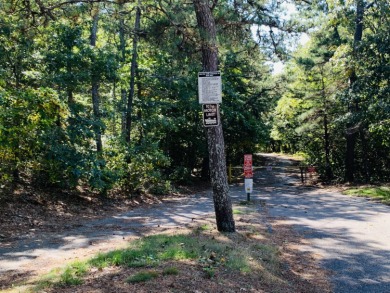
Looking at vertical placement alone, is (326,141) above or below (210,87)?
below

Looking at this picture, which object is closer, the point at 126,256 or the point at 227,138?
the point at 126,256

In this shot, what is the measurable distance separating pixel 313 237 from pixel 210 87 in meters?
4.31

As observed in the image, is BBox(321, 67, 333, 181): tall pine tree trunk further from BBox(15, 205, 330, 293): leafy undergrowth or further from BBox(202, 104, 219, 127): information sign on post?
BBox(15, 205, 330, 293): leafy undergrowth

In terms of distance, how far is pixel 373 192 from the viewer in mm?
16250

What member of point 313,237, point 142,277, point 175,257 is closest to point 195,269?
point 175,257

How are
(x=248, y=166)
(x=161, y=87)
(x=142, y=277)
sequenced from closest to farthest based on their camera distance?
(x=142, y=277) → (x=248, y=166) → (x=161, y=87)

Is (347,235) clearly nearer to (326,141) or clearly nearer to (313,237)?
(313,237)

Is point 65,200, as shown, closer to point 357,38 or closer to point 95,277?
point 95,277

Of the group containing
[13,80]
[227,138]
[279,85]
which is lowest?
[227,138]

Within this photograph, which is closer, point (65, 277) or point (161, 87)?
point (65, 277)

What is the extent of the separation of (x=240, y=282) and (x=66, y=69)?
34.1 ft

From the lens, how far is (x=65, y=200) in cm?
1219

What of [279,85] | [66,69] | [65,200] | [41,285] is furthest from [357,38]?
[41,285]

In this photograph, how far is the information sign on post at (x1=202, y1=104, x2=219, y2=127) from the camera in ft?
24.3
